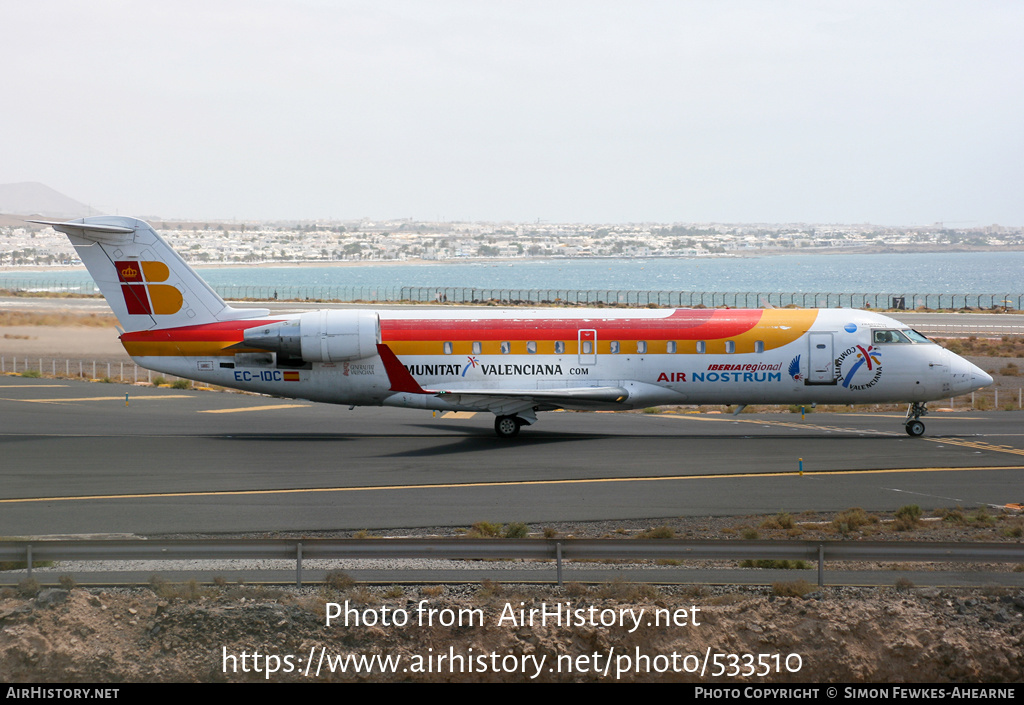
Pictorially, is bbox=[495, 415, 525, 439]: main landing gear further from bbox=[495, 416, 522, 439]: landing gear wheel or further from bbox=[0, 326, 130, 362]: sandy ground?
bbox=[0, 326, 130, 362]: sandy ground

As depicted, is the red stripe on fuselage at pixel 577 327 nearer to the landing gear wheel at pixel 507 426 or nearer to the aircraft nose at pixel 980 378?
the landing gear wheel at pixel 507 426

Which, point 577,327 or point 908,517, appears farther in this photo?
point 577,327

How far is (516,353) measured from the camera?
29.5m

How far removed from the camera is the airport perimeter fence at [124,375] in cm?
3941

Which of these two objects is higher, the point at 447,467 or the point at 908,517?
the point at 908,517

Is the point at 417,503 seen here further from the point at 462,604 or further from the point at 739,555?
the point at 739,555

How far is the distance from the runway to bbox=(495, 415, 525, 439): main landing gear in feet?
1.90

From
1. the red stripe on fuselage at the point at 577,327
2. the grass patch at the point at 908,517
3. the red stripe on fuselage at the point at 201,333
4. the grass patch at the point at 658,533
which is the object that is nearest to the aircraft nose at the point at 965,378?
the red stripe on fuselage at the point at 577,327

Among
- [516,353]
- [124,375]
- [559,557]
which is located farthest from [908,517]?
[124,375]

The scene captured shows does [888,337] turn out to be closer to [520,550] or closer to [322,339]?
[322,339]

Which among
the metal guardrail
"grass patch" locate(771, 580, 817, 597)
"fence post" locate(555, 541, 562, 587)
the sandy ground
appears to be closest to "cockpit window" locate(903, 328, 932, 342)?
the metal guardrail

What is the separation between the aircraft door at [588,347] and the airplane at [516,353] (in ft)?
0.14

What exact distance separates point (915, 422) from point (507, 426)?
12.8m

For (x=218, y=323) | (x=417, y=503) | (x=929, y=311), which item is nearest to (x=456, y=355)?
(x=218, y=323)
